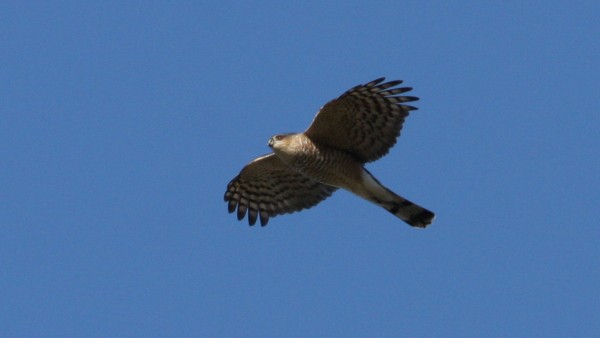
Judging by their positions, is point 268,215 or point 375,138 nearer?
point 375,138

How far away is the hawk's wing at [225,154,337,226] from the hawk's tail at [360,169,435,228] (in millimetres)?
1061

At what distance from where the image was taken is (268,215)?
56.2 ft

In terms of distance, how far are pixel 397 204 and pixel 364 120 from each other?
125 cm

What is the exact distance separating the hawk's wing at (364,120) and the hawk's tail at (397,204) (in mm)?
400

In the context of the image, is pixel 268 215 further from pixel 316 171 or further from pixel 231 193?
pixel 316 171

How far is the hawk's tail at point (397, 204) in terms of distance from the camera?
1563 cm

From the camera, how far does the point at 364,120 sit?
1559 cm

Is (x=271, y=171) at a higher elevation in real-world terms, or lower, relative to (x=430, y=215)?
higher

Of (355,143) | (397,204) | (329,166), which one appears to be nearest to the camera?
(329,166)

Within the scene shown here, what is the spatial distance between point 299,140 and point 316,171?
486mm

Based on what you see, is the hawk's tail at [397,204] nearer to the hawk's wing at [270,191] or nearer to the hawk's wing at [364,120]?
the hawk's wing at [364,120]

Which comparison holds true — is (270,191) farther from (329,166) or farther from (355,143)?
(355,143)

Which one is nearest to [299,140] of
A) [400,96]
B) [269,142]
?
[269,142]

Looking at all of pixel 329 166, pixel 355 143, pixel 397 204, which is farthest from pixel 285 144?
pixel 397 204
